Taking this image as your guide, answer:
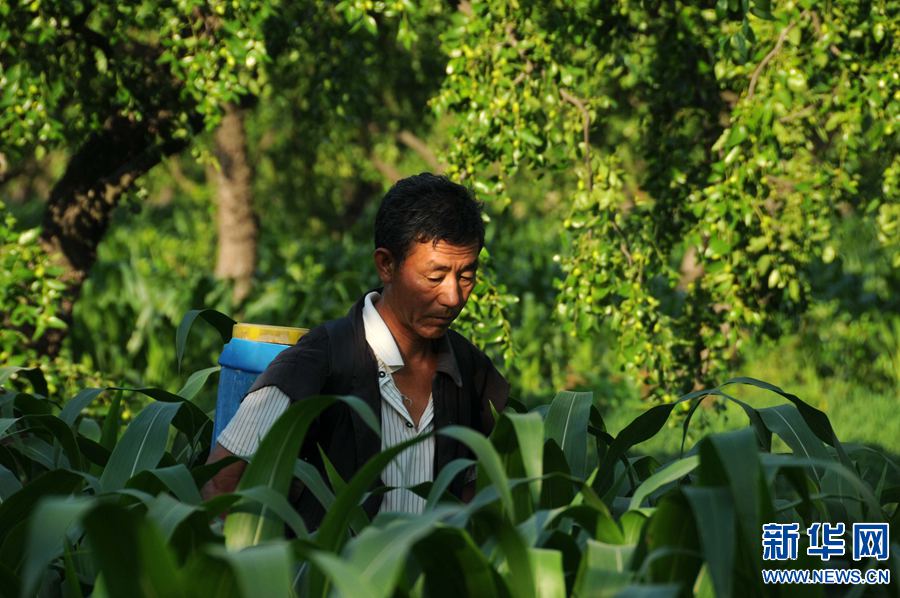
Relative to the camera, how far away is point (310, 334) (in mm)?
2670

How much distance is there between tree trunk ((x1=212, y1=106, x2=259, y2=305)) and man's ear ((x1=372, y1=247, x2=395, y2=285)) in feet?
23.8

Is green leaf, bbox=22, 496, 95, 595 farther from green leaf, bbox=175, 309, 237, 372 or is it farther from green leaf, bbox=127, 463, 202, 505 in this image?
green leaf, bbox=175, 309, 237, 372

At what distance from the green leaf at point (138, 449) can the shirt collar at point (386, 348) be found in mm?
486

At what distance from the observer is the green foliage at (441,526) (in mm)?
1668

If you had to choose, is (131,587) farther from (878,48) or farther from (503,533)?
(878,48)

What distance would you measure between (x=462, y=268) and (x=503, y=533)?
939 mm

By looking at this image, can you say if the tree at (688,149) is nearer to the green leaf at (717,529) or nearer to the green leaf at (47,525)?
the green leaf at (717,529)

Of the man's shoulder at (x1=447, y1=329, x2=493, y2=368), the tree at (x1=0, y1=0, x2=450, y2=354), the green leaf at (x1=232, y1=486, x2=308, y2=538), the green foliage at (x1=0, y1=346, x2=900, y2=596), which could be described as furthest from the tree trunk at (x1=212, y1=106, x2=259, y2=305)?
the green leaf at (x1=232, y1=486, x2=308, y2=538)

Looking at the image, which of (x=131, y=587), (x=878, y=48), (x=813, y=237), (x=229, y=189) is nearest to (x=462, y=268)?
(x=131, y=587)

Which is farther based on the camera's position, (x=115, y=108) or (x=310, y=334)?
(x=115, y=108)

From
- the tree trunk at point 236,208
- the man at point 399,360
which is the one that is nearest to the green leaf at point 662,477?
the man at point 399,360

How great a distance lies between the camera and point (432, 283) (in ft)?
8.70

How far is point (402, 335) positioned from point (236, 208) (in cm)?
761

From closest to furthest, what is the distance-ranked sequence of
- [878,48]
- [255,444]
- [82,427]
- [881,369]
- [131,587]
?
1. [131,587]
2. [255,444]
3. [82,427]
4. [878,48]
5. [881,369]
